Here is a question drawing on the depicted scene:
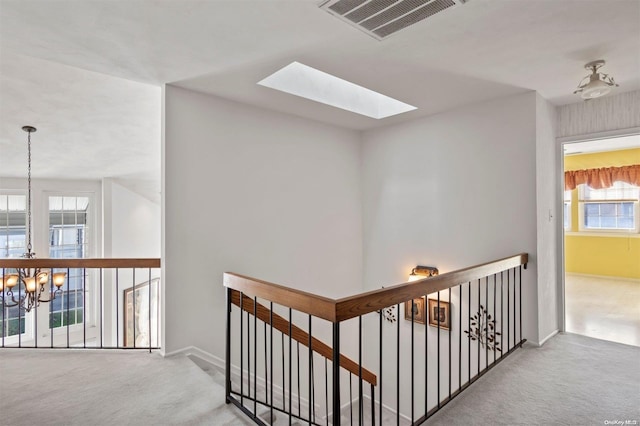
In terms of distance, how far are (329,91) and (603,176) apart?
5.73m

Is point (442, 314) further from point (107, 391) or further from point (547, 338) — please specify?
point (107, 391)

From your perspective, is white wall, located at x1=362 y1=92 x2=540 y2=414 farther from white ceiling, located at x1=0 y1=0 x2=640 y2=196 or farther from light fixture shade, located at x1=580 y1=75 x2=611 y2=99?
light fixture shade, located at x1=580 y1=75 x2=611 y2=99

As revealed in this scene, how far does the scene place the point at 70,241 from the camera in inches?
235

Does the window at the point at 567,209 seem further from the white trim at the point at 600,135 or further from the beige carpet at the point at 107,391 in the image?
the beige carpet at the point at 107,391

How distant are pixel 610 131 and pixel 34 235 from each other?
306 inches

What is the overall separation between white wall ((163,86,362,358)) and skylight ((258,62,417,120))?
0.53 meters

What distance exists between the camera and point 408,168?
440 cm

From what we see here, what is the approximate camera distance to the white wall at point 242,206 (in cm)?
311

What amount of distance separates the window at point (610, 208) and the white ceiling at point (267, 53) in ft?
13.8

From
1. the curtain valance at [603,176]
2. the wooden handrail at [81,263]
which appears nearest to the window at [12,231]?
the wooden handrail at [81,263]

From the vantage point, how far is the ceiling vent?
6.15ft

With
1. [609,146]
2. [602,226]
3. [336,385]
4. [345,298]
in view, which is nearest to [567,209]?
[602,226]

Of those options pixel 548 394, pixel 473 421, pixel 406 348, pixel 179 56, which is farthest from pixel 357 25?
pixel 406 348

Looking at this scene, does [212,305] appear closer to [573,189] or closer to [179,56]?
[179,56]
